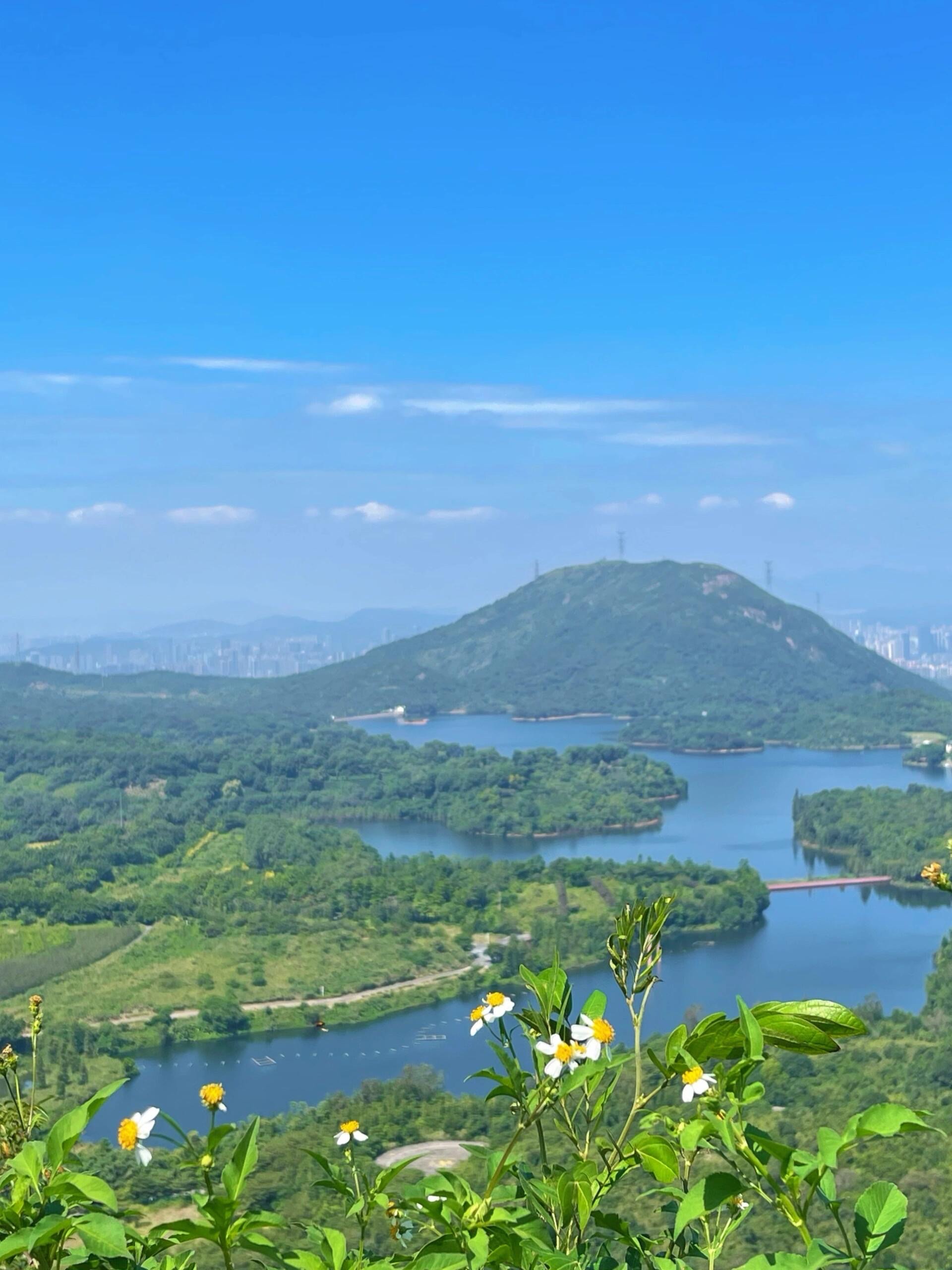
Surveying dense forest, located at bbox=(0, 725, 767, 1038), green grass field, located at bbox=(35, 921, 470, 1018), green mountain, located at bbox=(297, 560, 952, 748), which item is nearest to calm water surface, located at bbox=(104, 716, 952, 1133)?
dense forest, located at bbox=(0, 725, 767, 1038)

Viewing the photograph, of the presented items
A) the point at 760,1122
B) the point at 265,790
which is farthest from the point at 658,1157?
the point at 265,790

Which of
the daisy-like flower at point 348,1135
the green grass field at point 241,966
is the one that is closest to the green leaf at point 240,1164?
the daisy-like flower at point 348,1135

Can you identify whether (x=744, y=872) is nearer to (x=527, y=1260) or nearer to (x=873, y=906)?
(x=873, y=906)

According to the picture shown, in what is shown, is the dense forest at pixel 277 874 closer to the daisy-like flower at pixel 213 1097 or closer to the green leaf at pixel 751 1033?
A: the daisy-like flower at pixel 213 1097

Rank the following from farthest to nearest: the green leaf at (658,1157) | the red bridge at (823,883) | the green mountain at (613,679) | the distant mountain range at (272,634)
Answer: the distant mountain range at (272,634) → the green mountain at (613,679) → the red bridge at (823,883) → the green leaf at (658,1157)

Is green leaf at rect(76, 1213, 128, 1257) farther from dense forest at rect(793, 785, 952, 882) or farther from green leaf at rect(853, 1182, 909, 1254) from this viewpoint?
dense forest at rect(793, 785, 952, 882)
